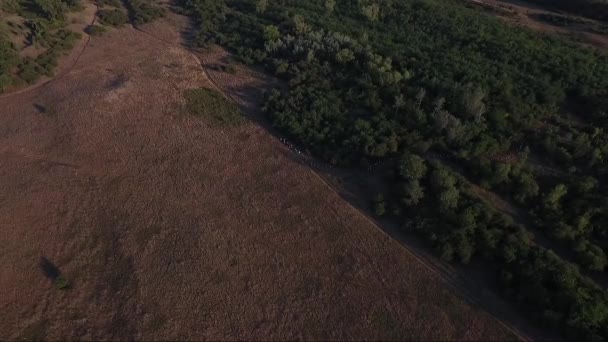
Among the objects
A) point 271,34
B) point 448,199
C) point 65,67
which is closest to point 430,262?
point 448,199

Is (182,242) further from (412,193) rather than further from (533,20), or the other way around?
(533,20)

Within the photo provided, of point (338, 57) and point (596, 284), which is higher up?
point (338, 57)

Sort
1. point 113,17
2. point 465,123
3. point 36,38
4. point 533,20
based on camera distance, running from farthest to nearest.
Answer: point 113,17
point 533,20
point 36,38
point 465,123

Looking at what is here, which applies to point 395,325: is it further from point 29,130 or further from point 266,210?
point 29,130

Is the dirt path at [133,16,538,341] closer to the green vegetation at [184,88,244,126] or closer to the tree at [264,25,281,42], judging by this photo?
the green vegetation at [184,88,244,126]

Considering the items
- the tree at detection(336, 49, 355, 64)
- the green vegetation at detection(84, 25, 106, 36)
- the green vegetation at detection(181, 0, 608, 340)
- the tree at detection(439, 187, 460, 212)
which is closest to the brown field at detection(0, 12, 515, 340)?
the green vegetation at detection(181, 0, 608, 340)

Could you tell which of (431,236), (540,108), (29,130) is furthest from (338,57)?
(29,130)
